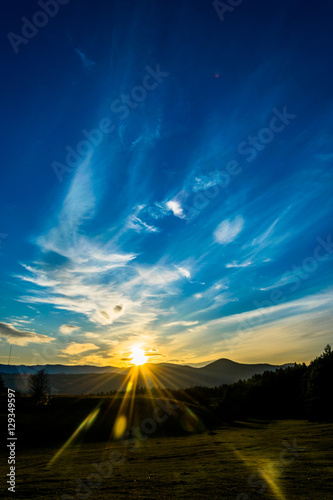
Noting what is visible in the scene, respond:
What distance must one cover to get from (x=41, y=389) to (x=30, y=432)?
28.6m

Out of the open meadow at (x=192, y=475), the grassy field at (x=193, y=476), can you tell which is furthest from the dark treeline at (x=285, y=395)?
the grassy field at (x=193, y=476)

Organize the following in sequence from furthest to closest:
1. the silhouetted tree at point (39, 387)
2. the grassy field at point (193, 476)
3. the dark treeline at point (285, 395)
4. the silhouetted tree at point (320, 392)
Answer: the dark treeline at point (285, 395), the silhouetted tree at point (320, 392), the silhouetted tree at point (39, 387), the grassy field at point (193, 476)

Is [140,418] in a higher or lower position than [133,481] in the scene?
lower

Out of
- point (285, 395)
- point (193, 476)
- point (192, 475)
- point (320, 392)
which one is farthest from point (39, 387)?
point (285, 395)

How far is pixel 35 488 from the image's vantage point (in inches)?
867

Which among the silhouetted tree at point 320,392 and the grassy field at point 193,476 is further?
the silhouetted tree at point 320,392

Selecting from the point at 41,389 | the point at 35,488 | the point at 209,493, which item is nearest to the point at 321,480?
the point at 209,493

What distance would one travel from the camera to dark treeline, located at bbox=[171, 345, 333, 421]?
9656 cm

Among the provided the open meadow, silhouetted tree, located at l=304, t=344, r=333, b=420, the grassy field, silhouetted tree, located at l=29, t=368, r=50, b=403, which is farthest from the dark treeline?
the grassy field

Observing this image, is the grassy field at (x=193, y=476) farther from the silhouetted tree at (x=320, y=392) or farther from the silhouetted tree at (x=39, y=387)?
the silhouetted tree at (x=320, y=392)

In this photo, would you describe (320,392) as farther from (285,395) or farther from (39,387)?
(39,387)

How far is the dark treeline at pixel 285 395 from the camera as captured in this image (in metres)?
96.6

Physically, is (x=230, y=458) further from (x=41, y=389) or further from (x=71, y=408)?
(x=41, y=389)

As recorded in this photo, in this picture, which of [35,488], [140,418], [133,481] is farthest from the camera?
[140,418]
